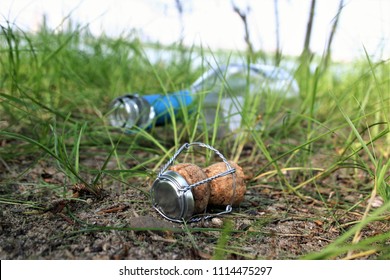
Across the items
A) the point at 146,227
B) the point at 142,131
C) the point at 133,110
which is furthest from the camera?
the point at 133,110

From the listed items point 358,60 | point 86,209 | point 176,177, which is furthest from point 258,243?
point 358,60

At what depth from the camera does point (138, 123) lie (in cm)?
215

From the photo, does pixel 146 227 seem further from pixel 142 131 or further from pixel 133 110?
pixel 133 110

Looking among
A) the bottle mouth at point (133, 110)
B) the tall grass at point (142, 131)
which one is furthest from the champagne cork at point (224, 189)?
the bottle mouth at point (133, 110)

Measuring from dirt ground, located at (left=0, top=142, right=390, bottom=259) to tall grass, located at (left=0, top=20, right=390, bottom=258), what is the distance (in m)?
0.06

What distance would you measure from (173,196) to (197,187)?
0.26 feet

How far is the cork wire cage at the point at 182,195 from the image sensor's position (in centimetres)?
124

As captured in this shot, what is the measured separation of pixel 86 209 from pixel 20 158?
63 cm

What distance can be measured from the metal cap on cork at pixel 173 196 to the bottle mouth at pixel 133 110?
0.83 metres

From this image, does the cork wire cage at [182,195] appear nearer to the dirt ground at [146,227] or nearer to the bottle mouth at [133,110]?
the dirt ground at [146,227]

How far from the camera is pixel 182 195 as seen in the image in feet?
4.05

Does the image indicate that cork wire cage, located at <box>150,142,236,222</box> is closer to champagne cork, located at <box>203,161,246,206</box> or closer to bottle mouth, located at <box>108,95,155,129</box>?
champagne cork, located at <box>203,161,246,206</box>

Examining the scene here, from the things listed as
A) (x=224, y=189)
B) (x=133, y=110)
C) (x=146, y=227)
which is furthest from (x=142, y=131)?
(x=146, y=227)

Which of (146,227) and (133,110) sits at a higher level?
(133,110)
